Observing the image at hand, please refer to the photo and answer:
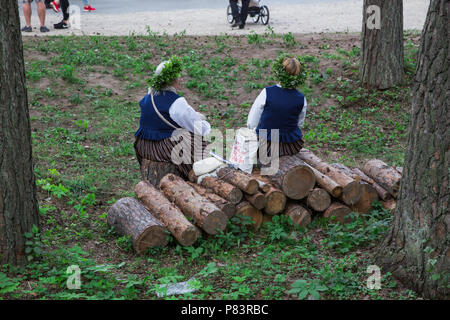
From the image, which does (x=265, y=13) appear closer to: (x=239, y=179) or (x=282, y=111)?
(x=282, y=111)

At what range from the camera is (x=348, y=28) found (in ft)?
45.4

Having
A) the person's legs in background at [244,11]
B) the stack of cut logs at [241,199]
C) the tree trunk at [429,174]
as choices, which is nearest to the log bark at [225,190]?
the stack of cut logs at [241,199]

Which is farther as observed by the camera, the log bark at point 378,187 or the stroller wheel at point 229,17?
the stroller wheel at point 229,17

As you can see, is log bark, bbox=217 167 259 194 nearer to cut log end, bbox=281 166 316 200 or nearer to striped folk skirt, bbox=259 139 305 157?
cut log end, bbox=281 166 316 200

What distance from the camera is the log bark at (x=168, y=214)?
17.6 feet

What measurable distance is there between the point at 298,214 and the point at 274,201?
311 millimetres

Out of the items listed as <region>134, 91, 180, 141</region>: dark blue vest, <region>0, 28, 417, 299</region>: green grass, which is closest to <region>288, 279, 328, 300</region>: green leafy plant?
<region>0, 28, 417, 299</region>: green grass

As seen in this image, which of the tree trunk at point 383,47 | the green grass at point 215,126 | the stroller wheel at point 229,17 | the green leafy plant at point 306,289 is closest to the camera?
the green leafy plant at point 306,289

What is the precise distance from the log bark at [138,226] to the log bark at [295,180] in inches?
53.7

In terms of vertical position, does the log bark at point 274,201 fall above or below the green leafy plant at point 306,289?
above

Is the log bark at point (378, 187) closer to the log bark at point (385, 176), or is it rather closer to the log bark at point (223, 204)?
the log bark at point (385, 176)

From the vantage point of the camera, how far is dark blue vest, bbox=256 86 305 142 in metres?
6.12

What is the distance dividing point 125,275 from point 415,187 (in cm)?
267

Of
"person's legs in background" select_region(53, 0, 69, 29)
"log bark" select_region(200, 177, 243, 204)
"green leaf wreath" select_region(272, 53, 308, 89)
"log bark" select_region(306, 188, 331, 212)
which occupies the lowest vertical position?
"log bark" select_region(306, 188, 331, 212)
